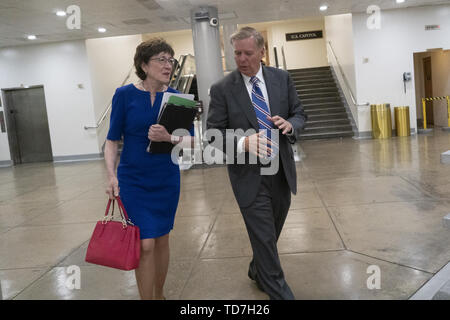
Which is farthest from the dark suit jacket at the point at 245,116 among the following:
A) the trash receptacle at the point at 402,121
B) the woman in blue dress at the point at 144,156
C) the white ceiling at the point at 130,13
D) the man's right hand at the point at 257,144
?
the trash receptacle at the point at 402,121

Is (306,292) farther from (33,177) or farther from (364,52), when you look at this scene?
(364,52)

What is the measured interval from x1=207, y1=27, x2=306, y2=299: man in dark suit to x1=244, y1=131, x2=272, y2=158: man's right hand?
92mm

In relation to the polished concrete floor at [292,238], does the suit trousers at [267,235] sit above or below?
above

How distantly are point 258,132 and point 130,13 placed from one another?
26.6 feet

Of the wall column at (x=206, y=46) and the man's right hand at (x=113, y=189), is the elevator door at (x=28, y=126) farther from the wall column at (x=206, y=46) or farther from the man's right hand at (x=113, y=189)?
the man's right hand at (x=113, y=189)

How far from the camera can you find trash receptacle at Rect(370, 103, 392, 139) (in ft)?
37.4

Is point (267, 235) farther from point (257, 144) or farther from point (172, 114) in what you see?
point (172, 114)

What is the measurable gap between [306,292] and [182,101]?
1.45m

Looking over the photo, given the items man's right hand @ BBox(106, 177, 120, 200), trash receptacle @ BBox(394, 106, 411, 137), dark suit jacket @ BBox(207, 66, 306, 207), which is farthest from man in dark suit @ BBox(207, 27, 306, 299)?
trash receptacle @ BBox(394, 106, 411, 137)

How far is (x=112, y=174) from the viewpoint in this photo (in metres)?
2.24

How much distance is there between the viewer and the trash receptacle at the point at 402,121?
1141cm

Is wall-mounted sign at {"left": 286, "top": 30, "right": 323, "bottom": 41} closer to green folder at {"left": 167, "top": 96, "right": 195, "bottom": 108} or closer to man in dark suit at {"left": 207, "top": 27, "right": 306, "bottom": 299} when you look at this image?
man in dark suit at {"left": 207, "top": 27, "right": 306, "bottom": 299}

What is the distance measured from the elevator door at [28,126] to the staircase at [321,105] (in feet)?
27.0
